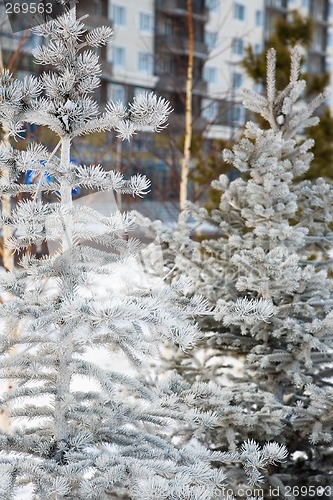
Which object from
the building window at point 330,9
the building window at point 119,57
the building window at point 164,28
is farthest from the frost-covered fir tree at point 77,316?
the building window at point 330,9

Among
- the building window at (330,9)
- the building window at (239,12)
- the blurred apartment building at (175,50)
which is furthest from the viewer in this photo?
the building window at (330,9)

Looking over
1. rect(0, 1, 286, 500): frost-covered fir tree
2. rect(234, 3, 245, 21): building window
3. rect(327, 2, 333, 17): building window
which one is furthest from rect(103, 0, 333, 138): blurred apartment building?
rect(0, 1, 286, 500): frost-covered fir tree

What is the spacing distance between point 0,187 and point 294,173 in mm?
1865

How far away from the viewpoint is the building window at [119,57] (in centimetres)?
1308

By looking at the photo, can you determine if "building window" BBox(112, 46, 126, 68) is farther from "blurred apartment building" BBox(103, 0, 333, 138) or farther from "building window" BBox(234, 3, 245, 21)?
"building window" BBox(234, 3, 245, 21)

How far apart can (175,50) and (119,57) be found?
16.8ft

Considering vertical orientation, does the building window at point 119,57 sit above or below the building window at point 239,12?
below

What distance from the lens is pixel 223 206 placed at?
3.57m

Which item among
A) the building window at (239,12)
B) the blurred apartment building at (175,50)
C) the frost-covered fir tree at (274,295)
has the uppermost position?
the building window at (239,12)

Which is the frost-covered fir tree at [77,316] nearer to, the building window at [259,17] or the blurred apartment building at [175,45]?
the blurred apartment building at [175,45]

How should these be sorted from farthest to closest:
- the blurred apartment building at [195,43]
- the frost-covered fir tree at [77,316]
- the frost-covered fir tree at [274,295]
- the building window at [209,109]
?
1. the blurred apartment building at [195,43]
2. the building window at [209,109]
3. the frost-covered fir tree at [274,295]
4. the frost-covered fir tree at [77,316]

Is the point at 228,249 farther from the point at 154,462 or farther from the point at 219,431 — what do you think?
the point at 154,462

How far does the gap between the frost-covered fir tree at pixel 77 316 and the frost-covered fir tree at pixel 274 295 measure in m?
0.74

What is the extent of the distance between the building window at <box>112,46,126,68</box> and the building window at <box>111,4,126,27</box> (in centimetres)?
47
